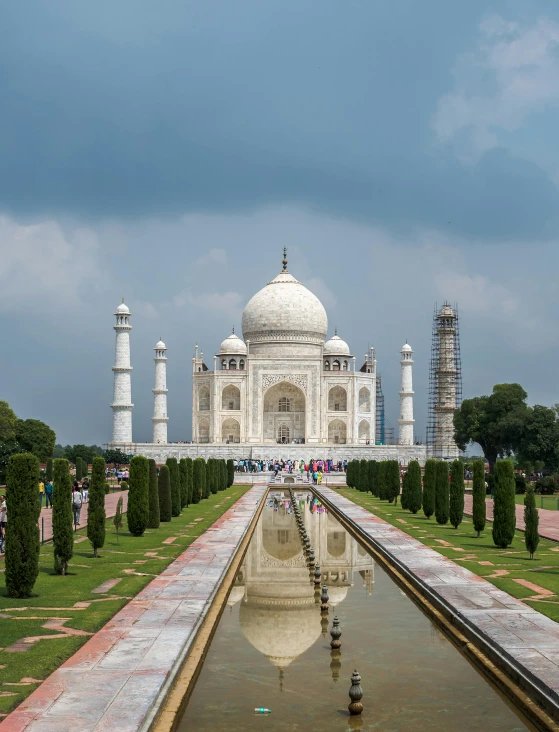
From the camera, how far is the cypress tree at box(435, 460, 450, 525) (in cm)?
1694

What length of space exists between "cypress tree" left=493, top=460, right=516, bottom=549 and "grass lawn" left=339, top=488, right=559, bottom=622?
0.18 m

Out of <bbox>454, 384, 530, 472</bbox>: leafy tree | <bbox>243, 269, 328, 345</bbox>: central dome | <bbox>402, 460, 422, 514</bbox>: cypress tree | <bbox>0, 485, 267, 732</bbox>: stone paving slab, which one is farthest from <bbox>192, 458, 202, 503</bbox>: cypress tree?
<bbox>243, 269, 328, 345</bbox>: central dome

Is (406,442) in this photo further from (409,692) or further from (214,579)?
(409,692)

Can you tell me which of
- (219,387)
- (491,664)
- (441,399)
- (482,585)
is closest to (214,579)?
(482,585)

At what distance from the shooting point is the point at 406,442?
143 ft

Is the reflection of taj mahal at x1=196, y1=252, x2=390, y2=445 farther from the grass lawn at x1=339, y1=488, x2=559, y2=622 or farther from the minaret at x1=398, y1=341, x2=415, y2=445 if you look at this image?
the grass lawn at x1=339, y1=488, x2=559, y2=622

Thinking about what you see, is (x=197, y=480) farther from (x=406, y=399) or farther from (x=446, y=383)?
(x=446, y=383)

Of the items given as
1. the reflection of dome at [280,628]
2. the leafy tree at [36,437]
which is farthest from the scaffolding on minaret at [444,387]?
the reflection of dome at [280,628]

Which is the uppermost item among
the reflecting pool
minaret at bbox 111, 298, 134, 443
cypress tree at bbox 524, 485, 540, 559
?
minaret at bbox 111, 298, 134, 443

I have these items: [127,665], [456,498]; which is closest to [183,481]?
[456,498]

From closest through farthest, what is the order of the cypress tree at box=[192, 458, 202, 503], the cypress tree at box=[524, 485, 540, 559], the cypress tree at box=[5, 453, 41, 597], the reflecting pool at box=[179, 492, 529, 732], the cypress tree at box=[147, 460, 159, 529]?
the reflecting pool at box=[179, 492, 529, 732] < the cypress tree at box=[5, 453, 41, 597] < the cypress tree at box=[524, 485, 540, 559] < the cypress tree at box=[147, 460, 159, 529] < the cypress tree at box=[192, 458, 202, 503]

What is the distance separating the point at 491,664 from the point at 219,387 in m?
37.6

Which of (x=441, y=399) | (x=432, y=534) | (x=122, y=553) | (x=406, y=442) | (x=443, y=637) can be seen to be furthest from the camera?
(x=441, y=399)

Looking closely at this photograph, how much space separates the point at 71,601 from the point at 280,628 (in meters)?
2.17
